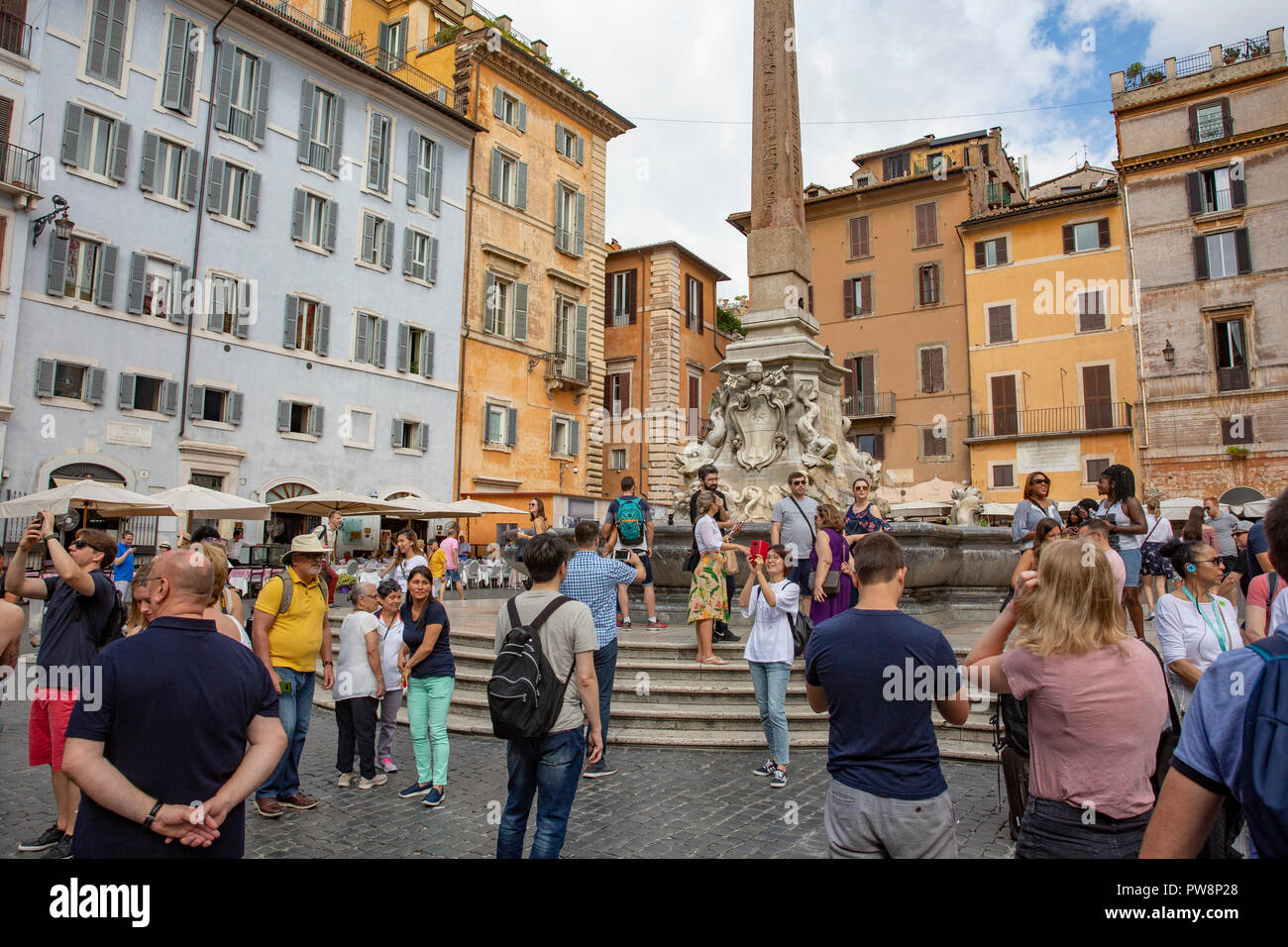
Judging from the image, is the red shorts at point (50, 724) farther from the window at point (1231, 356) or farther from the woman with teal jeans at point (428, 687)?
the window at point (1231, 356)

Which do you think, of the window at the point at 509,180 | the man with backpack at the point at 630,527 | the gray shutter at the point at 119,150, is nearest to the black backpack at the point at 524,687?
the man with backpack at the point at 630,527

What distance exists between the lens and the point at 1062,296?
3209 cm

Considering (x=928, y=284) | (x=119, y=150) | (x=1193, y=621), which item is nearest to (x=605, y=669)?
(x=1193, y=621)

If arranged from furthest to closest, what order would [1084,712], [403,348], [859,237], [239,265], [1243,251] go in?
[859,237] → [1243,251] → [403,348] → [239,265] → [1084,712]

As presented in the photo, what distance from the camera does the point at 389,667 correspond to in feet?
19.8

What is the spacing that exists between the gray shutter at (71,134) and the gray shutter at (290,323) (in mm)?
5766

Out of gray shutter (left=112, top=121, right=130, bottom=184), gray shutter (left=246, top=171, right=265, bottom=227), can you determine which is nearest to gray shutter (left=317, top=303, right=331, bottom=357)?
gray shutter (left=246, top=171, right=265, bottom=227)

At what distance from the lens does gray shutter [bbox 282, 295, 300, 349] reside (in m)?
24.0

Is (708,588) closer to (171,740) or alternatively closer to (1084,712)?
(1084,712)

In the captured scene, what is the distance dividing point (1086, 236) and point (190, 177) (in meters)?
29.3

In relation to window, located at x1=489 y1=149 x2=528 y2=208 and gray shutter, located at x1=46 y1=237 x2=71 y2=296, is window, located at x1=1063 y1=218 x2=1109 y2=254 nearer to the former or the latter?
window, located at x1=489 y1=149 x2=528 y2=208
